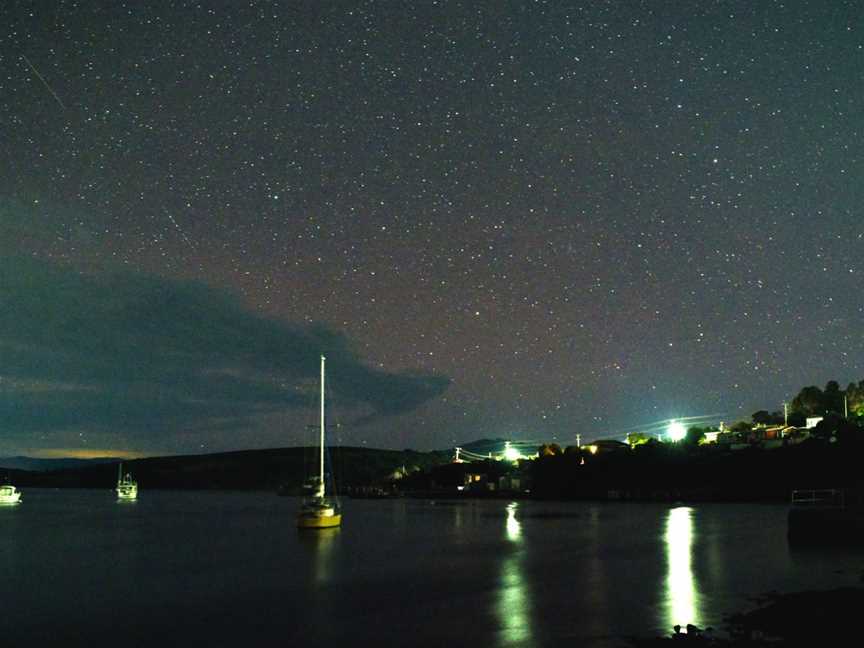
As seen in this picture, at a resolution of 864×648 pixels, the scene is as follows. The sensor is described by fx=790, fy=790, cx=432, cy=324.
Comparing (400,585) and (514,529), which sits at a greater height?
(400,585)

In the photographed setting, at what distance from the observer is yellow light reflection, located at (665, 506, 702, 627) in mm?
25141

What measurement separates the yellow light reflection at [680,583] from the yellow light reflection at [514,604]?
449 cm

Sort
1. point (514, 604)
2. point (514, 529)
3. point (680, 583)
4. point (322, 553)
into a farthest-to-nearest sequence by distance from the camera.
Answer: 1. point (514, 529)
2. point (322, 553)
3. point (680, 583)
4. point (514, 604)

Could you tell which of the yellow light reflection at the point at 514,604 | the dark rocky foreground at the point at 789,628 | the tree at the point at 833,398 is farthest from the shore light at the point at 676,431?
the dark rocky foreground at the point at 789,628

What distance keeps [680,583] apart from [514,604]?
343 inches

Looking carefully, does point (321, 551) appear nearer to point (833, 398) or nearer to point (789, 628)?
point (789, 628)

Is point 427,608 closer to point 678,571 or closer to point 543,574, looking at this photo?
point 543,574

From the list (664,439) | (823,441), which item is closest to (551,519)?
(823,441)

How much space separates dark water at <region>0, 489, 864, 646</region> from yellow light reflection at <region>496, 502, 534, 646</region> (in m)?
Answer: 0.07

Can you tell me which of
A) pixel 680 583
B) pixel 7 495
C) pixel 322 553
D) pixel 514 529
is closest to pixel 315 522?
pixel 514 529

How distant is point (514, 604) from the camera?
2886cm

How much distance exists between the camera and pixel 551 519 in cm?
8694

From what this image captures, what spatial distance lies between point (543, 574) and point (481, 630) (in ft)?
50.8

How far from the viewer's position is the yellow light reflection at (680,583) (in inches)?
990
